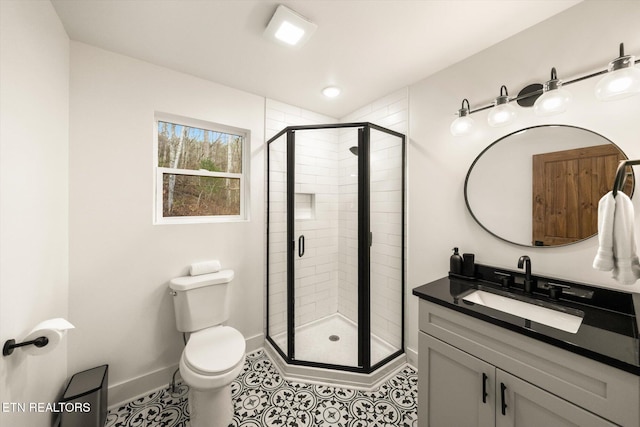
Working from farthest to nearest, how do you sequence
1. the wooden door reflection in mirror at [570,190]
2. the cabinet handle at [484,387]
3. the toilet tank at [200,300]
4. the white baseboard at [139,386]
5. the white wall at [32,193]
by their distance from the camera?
the toilet tank at [200,300], the white baseboard at [139,386], the wooden door reflection in mirror at [570,190], the cabinet handle at [484,387], the white wall at [32,193]

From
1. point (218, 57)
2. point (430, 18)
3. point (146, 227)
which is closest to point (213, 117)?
point (218, 57)

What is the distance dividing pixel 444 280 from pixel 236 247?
170cm

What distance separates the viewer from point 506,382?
104cm

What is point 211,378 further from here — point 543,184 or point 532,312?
point 543,184

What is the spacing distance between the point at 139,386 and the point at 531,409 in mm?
2352

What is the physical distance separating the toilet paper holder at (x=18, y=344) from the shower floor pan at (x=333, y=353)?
1479 mm

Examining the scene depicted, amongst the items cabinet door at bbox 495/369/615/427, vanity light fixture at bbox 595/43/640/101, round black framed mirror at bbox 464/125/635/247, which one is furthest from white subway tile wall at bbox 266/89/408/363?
vanity light fixture at bbox 595/43/640/101

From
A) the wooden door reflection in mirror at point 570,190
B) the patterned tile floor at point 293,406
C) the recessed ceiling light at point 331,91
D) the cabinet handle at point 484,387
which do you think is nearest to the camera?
the cabinet handle at point 484,387

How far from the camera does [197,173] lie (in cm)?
208

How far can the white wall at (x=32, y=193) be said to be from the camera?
3.05ft

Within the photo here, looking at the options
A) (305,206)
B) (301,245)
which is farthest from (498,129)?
(301,245)

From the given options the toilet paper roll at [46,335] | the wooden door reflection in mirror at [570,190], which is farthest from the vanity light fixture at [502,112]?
the toilet paper roll at [46,335]

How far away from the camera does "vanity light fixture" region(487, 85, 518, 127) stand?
1434 millimetres

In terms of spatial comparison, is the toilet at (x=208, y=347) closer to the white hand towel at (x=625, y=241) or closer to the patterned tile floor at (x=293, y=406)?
the patterned tile floor at (x=293, y=406)
